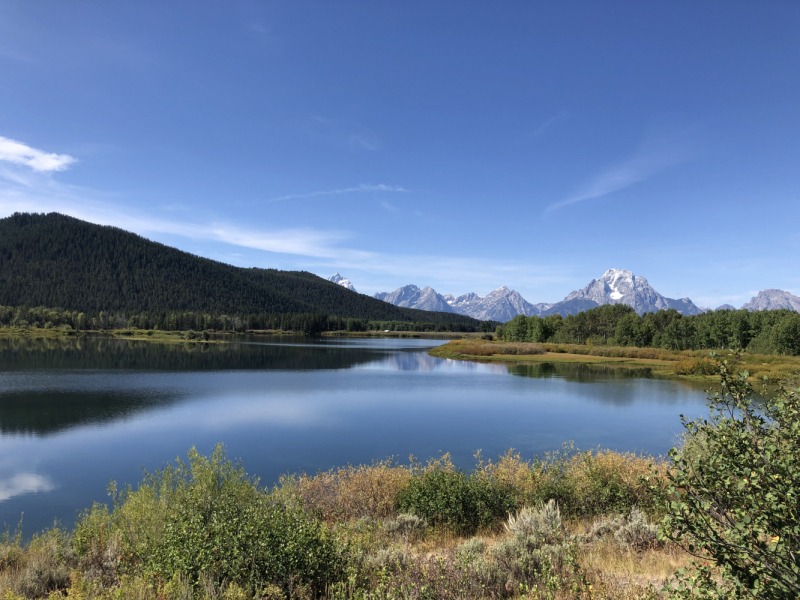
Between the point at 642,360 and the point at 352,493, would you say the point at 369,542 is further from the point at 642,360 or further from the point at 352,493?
the point at 642,360

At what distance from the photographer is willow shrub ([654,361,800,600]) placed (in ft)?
14.0

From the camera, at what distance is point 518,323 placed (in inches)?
5517

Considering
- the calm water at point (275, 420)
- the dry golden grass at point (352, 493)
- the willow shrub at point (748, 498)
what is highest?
the willow shrub at point (748, 498)

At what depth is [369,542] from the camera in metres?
10.6

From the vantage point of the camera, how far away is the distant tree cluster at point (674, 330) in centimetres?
7794

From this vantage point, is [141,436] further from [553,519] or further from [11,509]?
[553,519]

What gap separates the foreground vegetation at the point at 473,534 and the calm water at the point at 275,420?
6.37m

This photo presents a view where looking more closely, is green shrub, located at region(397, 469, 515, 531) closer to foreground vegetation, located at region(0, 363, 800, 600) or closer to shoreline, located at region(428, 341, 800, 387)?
foreground vegetation, located at region(0, 363, 800, 600)

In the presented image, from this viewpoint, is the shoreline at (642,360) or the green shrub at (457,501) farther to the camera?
the shoreline at (642,360)

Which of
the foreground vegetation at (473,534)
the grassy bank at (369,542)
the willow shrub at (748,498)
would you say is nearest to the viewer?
the willow shrub at (748,498)

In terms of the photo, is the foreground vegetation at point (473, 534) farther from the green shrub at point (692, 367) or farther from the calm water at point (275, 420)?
the green shrub at point (692, 367)

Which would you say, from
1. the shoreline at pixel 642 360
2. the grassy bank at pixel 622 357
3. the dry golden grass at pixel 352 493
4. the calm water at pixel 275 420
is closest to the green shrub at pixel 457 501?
the dry golden grass at pixel 352 493

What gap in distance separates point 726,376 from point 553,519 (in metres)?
8.70

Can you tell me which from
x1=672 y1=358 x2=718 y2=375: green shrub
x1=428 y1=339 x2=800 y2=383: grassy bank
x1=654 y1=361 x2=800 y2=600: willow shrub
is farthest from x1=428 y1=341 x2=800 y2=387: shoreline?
x1=654 y1=361 x2=800 y2=600: willow shrub
